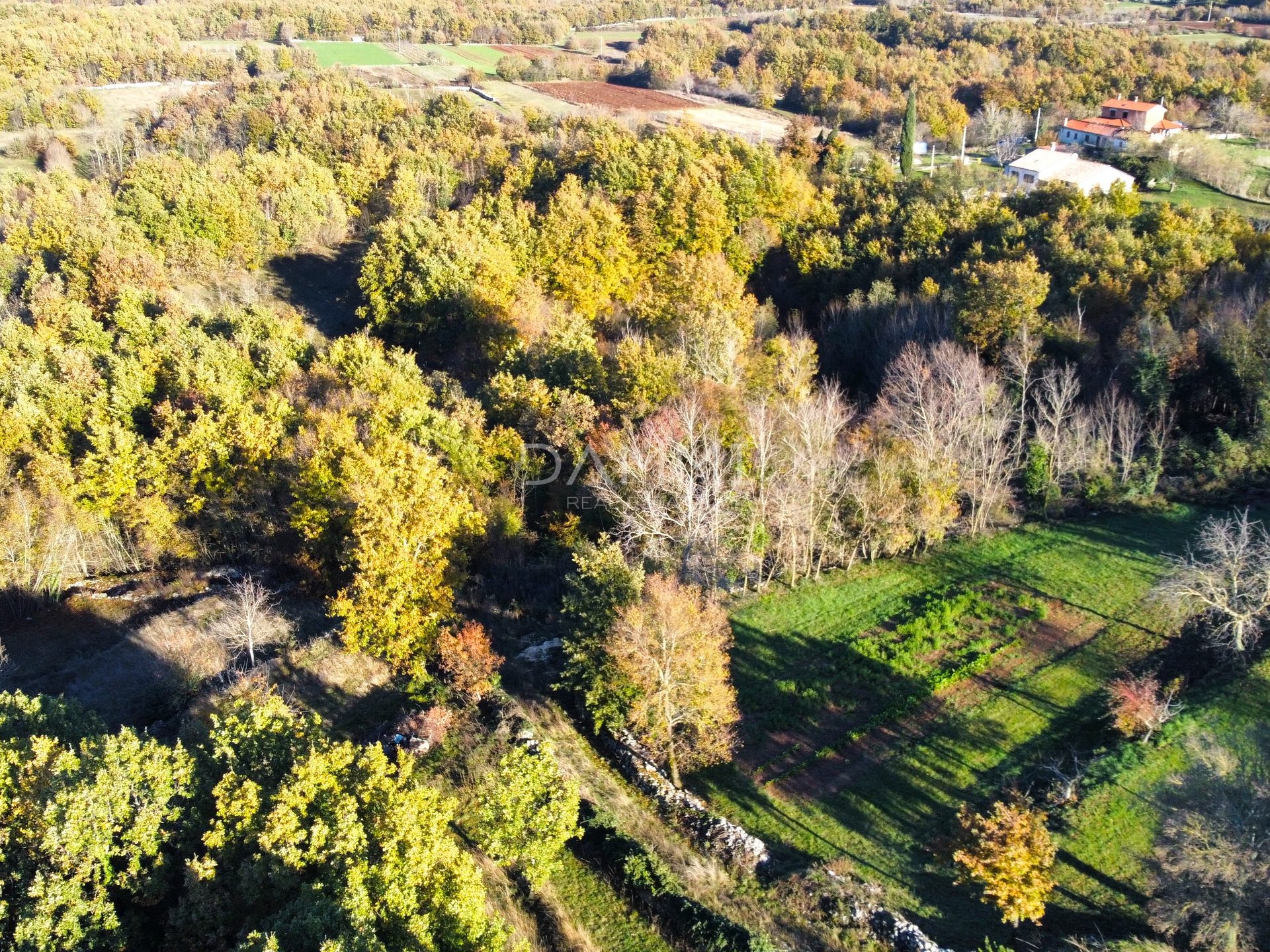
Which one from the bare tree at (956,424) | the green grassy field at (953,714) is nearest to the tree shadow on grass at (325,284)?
the bare tree at (956,424)

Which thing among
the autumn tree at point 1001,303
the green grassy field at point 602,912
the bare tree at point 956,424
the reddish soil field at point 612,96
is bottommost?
the green grassy field at point 602,912

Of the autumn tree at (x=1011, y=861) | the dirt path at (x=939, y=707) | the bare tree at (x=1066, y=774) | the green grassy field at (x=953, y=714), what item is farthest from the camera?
the dirt path at (x=939, y=707)

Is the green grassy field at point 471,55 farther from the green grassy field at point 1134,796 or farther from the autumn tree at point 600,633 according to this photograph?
the green grassy field at point 1134,796

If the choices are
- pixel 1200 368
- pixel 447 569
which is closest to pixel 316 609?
pixel 447 569

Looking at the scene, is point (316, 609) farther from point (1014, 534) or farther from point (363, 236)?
point (363, 236)

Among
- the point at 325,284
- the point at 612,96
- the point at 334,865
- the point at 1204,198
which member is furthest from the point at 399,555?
the point at 612,96

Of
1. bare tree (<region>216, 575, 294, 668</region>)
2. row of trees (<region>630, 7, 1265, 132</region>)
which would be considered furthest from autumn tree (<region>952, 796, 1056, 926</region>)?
row of trees (<region>630, 7, 1265, 132</region>)


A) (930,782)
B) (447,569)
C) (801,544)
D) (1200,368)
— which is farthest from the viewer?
(1200,368)

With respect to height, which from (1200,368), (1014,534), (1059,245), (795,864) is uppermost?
(1059,245)

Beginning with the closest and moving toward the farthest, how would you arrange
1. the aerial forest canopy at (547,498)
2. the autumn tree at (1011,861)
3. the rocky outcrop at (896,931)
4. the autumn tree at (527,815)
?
the aerial forest canopy at (547,498), the autumn tree at (1011,861), the rocky outcrop at (896,931), the autumn tree at (527,815)
